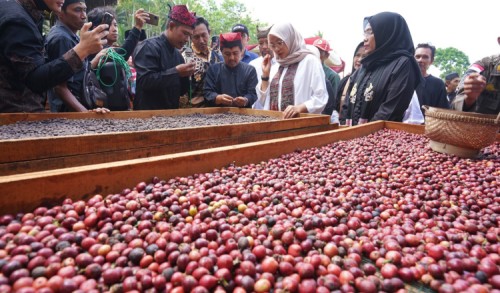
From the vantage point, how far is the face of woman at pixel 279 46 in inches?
172

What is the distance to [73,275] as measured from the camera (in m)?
1.08

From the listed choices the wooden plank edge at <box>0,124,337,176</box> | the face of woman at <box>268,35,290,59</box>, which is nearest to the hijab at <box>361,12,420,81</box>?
the face of woman at <box>268,35,290,59</box>

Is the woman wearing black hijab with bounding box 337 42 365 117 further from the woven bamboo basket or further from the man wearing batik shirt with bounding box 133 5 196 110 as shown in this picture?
the man wearing batik shirt with bounding box 133 5 196 110

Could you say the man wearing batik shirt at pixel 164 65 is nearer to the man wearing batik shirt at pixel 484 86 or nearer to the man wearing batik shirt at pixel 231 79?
the man wearing batik shirt at pixel 231 79

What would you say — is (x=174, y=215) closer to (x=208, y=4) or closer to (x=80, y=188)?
(x=80, y=188)

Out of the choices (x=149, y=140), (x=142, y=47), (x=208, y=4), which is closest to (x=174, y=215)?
(x=149, y=140)

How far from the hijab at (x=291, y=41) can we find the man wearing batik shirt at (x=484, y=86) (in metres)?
2.36

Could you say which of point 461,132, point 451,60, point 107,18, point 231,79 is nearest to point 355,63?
point 231,79

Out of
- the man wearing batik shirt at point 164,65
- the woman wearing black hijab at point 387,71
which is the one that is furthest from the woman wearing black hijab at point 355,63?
the man wearing batik shirt at point 164,65

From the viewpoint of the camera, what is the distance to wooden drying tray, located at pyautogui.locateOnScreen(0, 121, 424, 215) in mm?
1414

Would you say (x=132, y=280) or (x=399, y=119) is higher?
(x=399, y=119)

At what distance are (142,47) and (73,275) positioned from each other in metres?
4.04

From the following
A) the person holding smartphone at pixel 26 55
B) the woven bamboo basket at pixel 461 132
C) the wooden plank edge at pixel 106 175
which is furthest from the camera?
the person holding smartphone at pixel 26 55

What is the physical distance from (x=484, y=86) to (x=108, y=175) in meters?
4.92
